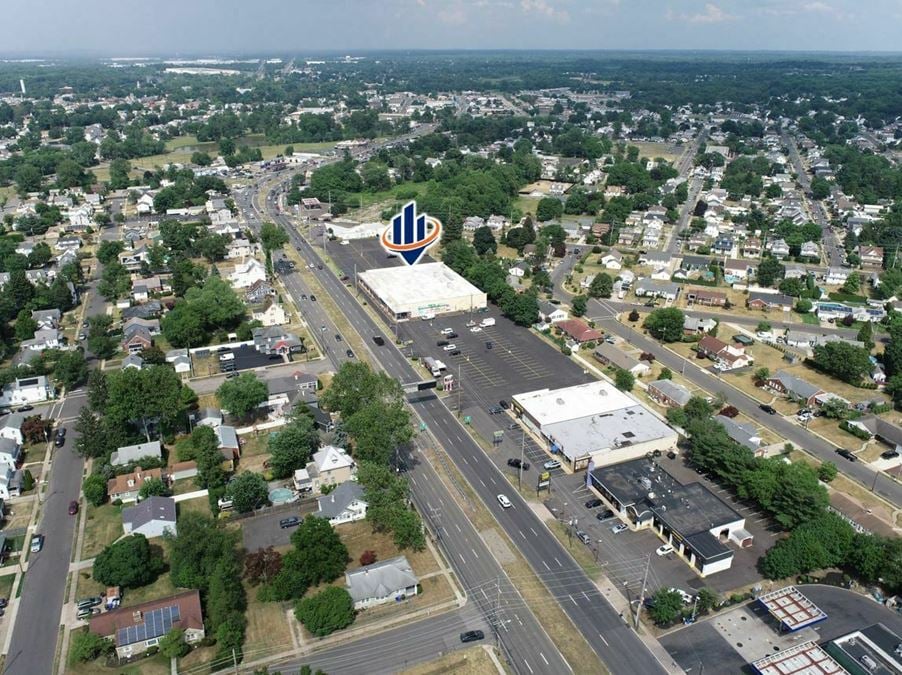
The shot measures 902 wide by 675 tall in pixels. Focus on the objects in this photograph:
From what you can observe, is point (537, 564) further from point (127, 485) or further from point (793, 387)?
point (793, 387)

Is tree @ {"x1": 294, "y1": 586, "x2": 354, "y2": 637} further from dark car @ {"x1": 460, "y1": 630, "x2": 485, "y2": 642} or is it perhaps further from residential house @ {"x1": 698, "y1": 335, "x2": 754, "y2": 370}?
residential house @ {"x1": 698, "y1": 335, "x2": 754, "y2": 370}

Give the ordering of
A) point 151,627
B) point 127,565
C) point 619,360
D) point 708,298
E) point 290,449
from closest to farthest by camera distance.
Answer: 1. point 151,627
2. point 127,565
3. point 290,449
4. point 619,360
5. point 708,298

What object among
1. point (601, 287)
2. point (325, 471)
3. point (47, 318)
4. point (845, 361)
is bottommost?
point (325, 471)

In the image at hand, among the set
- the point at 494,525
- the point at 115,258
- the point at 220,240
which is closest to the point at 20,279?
the point at 115,258

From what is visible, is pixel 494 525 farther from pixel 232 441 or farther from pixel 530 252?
pixel 530 252

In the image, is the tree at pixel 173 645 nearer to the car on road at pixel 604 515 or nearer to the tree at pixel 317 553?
the tree at pixel 317 553

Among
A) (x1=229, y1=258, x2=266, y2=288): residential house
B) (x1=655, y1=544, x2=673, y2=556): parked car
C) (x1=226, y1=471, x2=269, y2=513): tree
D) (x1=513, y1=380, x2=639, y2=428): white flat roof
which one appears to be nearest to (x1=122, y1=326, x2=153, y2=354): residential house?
(x1=229, y1=258, x2=266, y2=288): residential house

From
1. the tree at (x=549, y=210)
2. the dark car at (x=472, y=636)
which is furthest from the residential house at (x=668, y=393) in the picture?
the tree at (x=549, y=210)

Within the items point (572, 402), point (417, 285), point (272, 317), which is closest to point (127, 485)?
→ point (272, 317)
